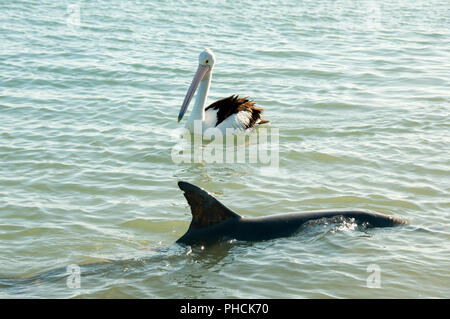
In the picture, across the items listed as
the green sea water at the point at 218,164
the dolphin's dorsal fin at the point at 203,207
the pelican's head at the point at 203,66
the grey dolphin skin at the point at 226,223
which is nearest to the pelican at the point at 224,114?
the pelican's head at the point at 203,66

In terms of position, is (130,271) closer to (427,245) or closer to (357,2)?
(427,245)

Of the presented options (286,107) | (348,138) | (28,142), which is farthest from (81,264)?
(286,107)

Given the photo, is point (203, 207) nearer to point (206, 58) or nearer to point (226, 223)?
point (226, 223)

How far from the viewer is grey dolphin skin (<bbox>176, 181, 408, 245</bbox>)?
588 cm

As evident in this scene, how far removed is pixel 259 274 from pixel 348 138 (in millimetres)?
4779

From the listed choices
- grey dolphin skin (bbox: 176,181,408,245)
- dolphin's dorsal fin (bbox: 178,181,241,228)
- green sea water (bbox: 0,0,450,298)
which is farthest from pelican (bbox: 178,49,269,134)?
dolphin's dorsal fin (bbox: 178,181,241,228)

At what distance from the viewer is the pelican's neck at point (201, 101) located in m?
11.0

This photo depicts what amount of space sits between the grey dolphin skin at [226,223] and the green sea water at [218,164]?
107mm

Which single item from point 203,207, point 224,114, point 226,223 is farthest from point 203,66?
point 203,207

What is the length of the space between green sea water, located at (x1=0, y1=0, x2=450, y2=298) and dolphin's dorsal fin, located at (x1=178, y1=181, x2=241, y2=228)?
31cm

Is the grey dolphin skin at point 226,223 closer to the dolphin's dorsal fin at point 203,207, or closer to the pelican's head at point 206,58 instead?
the dolphin's dorsal fin at point 203,207
